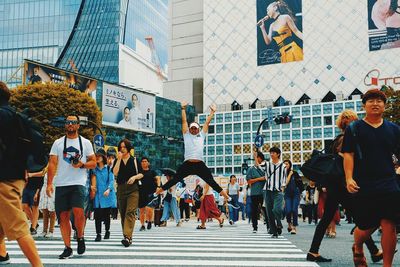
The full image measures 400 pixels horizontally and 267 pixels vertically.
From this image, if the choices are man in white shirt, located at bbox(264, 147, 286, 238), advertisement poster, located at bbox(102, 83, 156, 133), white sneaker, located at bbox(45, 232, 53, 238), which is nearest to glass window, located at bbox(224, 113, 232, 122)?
advertisement poster, located at bbox(102, 83, 156, 133)

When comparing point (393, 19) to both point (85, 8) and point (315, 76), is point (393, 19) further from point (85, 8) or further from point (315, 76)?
point (85, 8)

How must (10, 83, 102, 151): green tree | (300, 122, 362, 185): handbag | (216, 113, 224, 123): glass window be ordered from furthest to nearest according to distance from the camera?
(216, 113, 224, 123): glass window → (10, 83, 102, 151): green tree → (300, 122, 362, 185): handbag

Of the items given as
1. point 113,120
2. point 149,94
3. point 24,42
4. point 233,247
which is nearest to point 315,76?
point 149,94

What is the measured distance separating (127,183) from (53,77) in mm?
43194

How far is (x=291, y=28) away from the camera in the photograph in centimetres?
8162

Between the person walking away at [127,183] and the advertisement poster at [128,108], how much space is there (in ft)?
170

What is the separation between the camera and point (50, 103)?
117 ft

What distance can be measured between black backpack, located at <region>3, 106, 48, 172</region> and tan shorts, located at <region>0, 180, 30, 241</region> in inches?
10.2

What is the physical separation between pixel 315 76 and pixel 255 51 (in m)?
11.0

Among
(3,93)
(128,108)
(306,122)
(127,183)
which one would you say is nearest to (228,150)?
(306,122)

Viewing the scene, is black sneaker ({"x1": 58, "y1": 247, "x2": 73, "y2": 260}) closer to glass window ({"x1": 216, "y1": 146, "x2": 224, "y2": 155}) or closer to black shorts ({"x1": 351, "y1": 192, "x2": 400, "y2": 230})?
black shorts ({"x1": 351, "y1": 192, "x2": 400, "y2": 230})

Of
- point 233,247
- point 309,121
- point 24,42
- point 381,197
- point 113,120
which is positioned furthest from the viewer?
point 24,42

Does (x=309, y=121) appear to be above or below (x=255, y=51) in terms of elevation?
below

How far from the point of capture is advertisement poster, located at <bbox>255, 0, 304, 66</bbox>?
81.3 m
